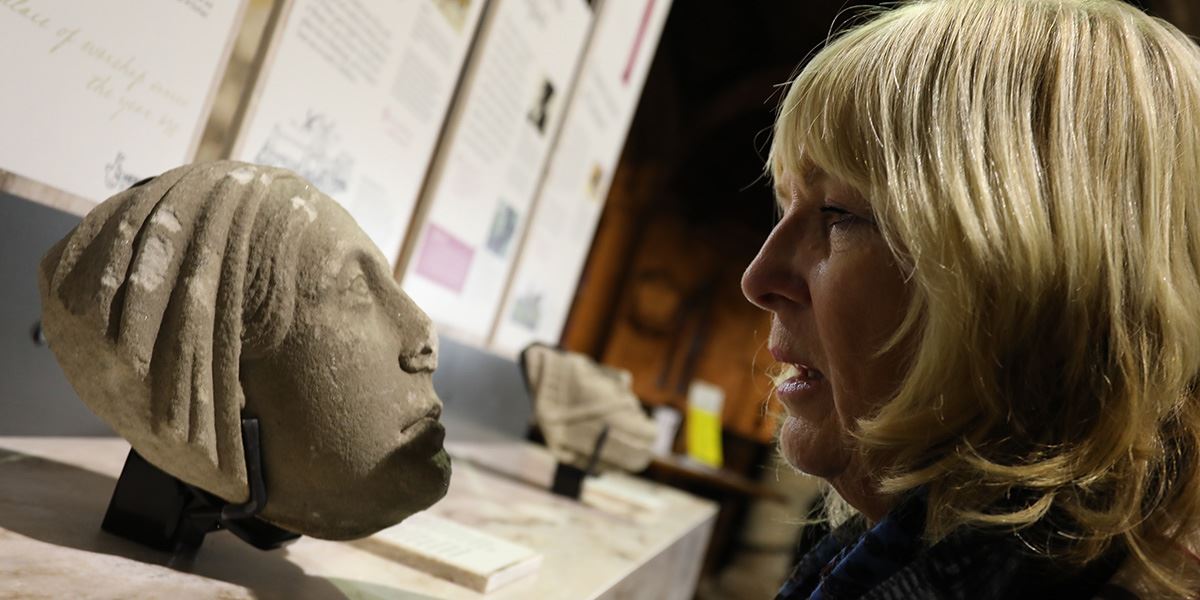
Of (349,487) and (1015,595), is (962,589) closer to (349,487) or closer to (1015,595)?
(1015,595)

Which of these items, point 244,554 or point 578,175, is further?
point 578,175

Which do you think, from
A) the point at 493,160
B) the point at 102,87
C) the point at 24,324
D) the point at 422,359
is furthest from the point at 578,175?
the point at 422,359

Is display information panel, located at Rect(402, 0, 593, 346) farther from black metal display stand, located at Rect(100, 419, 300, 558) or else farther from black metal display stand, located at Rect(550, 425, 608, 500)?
black metal display stand, located at Rect(100, 419, 300, 558)

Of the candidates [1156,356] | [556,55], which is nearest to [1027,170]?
[1156,356]

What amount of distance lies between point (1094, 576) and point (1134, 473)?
106 millimetres

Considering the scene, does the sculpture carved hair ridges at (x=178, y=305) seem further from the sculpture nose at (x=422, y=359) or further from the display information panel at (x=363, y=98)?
the display information panel at (x=363, y=98)

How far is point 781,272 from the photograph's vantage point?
3.42ft

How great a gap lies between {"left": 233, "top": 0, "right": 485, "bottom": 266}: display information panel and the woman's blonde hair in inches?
47.3

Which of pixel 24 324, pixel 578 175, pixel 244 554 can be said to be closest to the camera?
pixel 244 554

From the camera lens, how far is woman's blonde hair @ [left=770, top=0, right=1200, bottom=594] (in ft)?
2.80

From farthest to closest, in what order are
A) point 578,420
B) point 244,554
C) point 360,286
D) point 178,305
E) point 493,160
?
point 493,160, point 578,420, point 244,554, point 360,286, point 178,305

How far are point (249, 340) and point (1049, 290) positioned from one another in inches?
31.4

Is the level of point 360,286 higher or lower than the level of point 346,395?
higher

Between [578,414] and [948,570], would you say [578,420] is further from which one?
[948,570]
